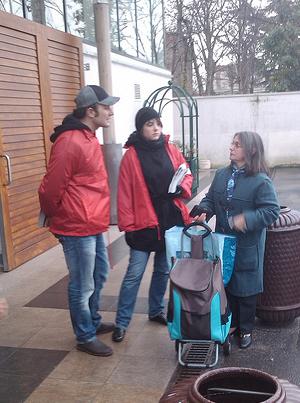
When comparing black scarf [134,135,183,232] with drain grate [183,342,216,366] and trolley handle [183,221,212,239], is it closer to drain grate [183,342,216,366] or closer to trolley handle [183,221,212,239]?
trolley handle [183,221,212,239]

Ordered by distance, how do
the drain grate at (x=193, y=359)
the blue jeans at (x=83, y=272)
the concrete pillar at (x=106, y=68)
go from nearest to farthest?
the drain grate at (x=193, y=359), the blue jeans at (x=83, y=272), the concrete pillar at (x=106, y=68)

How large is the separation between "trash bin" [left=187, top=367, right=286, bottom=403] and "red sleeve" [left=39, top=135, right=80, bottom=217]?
6.22 feet

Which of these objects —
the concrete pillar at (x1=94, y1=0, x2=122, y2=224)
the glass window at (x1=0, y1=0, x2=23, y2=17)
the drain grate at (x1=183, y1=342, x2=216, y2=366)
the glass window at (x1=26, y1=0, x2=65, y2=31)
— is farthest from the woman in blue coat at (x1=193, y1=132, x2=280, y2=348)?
the concrete pillar at (x1=94, y1=0, x2=122, y2=224)

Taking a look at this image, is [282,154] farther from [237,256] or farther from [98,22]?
[237,256]

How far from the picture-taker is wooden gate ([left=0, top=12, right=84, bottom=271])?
5.68 m

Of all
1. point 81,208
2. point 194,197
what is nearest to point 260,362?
point 81,208

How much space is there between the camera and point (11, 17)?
5734 mm

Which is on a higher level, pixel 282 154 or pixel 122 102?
pixel 122 102

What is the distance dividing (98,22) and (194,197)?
447 centimetres

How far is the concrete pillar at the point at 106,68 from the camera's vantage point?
7.58m

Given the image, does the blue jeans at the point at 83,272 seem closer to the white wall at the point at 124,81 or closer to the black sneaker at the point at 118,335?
the black sneaker at the point at 118,335

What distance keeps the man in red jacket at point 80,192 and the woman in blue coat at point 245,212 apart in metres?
0.79

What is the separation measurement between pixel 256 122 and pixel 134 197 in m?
13.7

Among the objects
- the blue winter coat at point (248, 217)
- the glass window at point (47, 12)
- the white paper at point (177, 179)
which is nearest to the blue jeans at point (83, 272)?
the white paper at point (177, 179)
